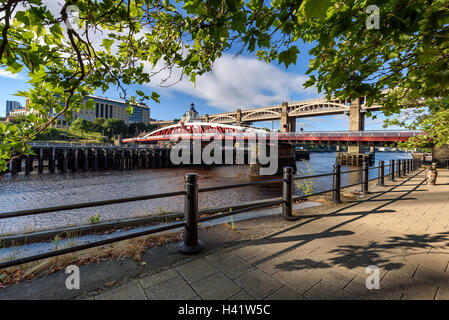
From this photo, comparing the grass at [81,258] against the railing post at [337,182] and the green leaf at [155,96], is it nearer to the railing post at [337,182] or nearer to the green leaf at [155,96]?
the green leaf at [155,96]

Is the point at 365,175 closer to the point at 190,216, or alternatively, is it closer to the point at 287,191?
the point at 287,191

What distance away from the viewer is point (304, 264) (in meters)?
2.42

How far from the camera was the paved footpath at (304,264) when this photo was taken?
1936 mm

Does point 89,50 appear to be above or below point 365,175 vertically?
above

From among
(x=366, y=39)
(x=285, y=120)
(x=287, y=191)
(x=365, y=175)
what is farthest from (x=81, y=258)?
(x=285, y=120)

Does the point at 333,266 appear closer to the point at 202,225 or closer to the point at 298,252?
the point at 298,252

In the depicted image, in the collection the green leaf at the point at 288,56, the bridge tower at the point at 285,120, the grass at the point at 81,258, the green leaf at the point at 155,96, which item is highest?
the bridge tower at the point at 285,120

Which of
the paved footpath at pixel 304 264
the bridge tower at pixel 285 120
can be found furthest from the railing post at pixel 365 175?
the bridge tower at pixel 285 120

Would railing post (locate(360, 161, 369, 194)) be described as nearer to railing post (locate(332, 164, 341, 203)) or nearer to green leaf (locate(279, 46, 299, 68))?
railing post (locate(332, 164, 341, 203))

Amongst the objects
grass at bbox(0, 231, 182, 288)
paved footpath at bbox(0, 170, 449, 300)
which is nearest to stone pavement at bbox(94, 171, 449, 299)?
paved footpath at bbox(0, 170, 449, 300)

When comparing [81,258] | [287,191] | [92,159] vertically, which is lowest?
[81,258]

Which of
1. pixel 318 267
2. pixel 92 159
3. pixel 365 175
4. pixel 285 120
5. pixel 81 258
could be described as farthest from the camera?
pixel 285 120

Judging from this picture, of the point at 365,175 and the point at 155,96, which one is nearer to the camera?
the point at 155,96

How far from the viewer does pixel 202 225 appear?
387cm
